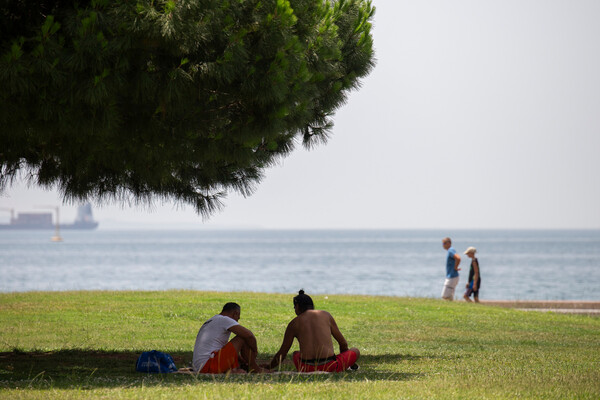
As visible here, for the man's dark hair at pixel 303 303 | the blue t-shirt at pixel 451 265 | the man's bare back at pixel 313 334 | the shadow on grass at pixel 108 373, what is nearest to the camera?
the shadow on grass at pixel 108 373

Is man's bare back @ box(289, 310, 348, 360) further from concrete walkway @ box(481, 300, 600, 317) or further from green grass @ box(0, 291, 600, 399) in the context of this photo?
concrete walkway @ box(481, 300, 600, 317)

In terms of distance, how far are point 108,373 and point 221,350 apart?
1551 millimetres

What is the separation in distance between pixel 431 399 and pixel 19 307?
13296 mm

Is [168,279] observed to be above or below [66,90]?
below

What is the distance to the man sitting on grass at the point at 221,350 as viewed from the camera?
9852mm

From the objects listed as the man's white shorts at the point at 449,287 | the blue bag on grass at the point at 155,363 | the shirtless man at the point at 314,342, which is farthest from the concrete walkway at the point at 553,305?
the blue bag on grass at the point at 155,363

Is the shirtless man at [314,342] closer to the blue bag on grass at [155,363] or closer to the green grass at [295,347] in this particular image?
the green grass at [295,347]

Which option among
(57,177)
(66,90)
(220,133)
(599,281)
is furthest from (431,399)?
(599,281)

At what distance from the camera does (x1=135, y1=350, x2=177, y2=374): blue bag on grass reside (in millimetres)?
10195

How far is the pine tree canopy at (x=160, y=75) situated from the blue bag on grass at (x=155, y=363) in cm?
244

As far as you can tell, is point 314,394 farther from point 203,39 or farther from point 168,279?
point 168,279

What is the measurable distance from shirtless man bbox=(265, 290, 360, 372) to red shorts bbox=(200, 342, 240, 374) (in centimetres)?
59

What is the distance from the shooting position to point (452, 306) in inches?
799

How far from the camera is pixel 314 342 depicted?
9758 mm
